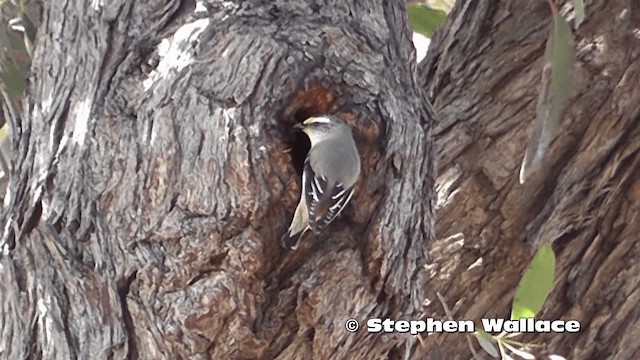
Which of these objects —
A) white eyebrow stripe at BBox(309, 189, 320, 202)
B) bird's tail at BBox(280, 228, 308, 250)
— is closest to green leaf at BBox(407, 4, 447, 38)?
white eyebrow stripe at BBox(309, 189, 320, 202)

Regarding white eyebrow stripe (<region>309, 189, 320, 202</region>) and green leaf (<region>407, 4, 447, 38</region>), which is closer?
white eyebrow stripe (<region>309, 189, 320, 202</region>)

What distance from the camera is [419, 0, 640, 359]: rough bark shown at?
2.84 meters

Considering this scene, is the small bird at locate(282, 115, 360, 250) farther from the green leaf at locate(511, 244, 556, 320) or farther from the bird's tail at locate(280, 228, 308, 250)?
the green leaf at locate(511, 244, 556, 320)

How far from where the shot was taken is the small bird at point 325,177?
1.97 m

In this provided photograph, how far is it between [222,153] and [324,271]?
27 centimetres

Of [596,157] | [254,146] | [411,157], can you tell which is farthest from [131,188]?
[596,157]

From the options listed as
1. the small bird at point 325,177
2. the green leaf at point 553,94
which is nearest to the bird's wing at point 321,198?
the small bird at point 325,177

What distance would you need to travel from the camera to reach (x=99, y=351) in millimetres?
1958

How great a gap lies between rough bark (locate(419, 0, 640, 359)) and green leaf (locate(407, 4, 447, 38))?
359mm

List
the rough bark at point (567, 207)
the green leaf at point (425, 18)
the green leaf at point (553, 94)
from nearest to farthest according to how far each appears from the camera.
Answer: the green leaf at point (553, 94), the rough bark at point (567, 207), the green leaf at point (425, 18)

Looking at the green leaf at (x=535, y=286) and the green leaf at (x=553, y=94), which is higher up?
the green leaf at (x=553, y=94)

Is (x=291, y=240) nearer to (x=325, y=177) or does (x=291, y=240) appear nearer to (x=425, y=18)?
(x=325, y=177)

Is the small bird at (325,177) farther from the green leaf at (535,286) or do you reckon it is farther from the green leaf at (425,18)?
the green leaf at (425,18)

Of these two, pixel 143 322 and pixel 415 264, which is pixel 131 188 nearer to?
pixel 143 322
